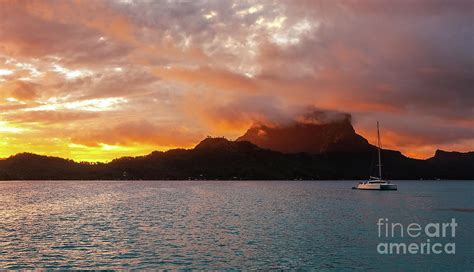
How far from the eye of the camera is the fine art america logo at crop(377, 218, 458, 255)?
51.7 m

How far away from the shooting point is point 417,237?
6138 centimetres

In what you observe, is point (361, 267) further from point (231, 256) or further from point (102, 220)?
point (102, 220)

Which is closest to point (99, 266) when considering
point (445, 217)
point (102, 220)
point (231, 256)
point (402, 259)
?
point (231, 256)

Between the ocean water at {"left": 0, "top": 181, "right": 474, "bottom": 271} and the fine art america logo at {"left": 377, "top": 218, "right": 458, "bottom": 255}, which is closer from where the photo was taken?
the ocean water at {"left": 0, "top": 181, "right": 474, "bottom": 271}

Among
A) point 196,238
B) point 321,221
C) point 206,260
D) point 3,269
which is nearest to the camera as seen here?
point 3,269

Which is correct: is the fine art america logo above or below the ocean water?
above

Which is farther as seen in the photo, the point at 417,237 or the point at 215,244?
the point at 417,237

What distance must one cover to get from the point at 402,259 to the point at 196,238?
26.5 m

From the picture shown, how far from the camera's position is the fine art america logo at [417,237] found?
169 ft

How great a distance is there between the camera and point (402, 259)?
47.0 meters

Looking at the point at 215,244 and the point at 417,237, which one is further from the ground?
the point at 417,237

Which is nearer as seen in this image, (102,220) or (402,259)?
(402,259)

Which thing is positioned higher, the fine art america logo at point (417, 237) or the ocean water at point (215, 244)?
the fine art america logo at point (417, 237)

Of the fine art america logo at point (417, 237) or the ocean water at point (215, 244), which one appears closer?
the ocean water at point (215, 244)
